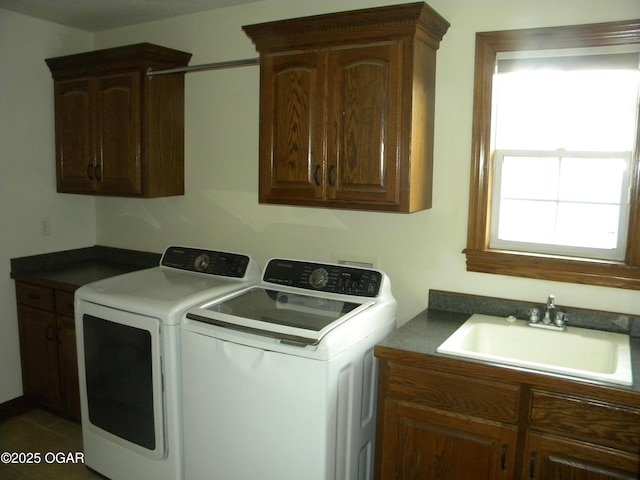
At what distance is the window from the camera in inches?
85.8

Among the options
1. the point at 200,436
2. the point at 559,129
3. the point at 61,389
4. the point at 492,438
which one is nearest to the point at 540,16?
the point at 559,129

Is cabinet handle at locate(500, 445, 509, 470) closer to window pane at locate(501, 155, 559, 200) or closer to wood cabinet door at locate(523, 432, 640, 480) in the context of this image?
wood cabinet door at locate(523, 432, 640, 480)

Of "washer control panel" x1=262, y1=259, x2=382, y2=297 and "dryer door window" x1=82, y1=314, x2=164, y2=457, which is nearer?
"dryer door window" x1=82, y1=314, x2=164, y2=457

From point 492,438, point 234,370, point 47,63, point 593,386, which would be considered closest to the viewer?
point 593,386

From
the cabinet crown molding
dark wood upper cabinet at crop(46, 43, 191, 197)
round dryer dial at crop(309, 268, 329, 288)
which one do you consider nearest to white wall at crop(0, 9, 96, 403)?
dark wood upper cabinet at crop(46, 43, 191, 197)

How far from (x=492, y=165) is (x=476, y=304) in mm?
613

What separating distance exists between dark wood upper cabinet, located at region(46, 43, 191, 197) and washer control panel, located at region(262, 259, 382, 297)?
0.92m

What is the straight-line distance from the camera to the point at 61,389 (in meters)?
3.12

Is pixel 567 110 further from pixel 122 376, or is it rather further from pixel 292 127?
pixel 122 376

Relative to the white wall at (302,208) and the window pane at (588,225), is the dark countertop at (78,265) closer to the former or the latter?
the white wall at (302,208)

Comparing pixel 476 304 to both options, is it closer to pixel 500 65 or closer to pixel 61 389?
pixel 500 65

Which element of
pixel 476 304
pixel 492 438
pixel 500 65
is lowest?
pixel 492 438

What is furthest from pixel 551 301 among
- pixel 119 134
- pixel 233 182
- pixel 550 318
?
pixel 119 134

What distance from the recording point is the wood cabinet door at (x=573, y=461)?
5.62 feet
